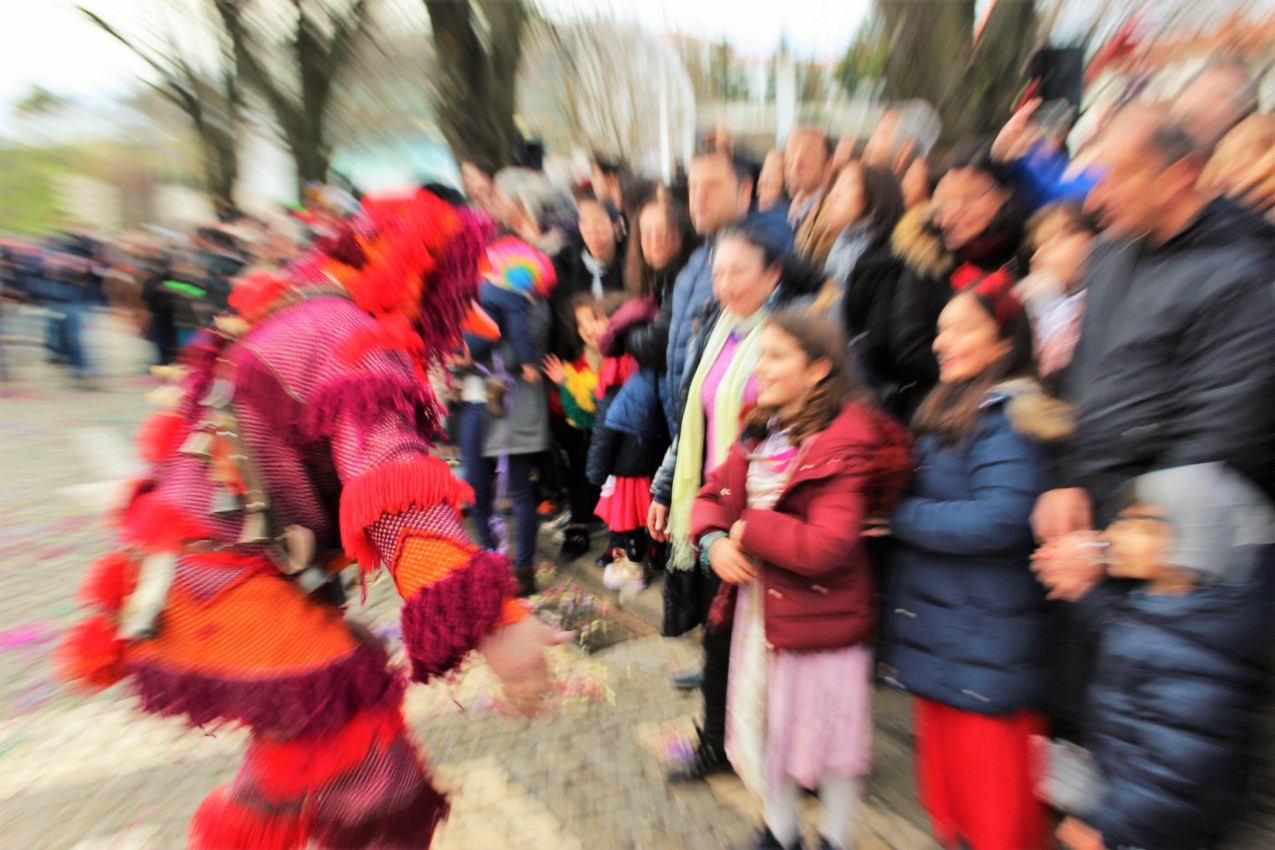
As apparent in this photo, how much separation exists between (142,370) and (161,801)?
1207 cm

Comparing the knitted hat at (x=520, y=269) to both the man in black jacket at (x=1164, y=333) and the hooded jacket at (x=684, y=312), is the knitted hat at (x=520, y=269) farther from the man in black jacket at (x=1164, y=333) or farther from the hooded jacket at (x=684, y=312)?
the man in black jacket at (x=1164, y=333)

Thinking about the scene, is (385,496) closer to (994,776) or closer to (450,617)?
(450,617)

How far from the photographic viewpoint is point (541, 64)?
419 inches

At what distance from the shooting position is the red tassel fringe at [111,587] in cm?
136

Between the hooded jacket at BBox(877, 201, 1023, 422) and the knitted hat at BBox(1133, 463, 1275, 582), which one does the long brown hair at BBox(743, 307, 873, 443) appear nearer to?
the hooded jacket at BBox(877, 201, 1023, 422)

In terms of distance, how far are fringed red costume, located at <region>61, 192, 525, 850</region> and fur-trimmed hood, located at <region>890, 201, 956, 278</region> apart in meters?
1.68

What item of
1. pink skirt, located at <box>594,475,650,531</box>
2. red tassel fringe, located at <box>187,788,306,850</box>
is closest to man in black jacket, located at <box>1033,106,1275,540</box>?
red tassel fringe, located at <box>187,788,306,850</box>

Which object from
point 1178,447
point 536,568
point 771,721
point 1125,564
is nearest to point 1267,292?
point 1178,447

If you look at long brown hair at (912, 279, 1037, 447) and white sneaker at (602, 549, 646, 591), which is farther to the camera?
white sneaker at (602, 549, 646, 591)

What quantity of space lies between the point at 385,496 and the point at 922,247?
2098mm

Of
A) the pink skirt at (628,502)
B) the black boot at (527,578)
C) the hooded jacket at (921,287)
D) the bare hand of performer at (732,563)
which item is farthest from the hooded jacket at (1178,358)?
the black boot at (527,578)

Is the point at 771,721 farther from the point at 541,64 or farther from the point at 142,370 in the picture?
the point at 142,370

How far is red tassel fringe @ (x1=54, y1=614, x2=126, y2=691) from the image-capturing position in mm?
1365

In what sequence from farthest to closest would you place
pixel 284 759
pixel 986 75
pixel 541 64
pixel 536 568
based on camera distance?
pixel 541 64 < pixel 536 568 < pixel 986 75 < pixel 284 759
